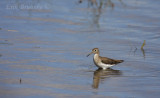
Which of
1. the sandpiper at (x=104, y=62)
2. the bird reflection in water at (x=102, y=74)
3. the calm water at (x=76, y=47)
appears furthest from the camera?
the sandpiper at (x=104, y=62)

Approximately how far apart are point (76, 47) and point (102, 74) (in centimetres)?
255

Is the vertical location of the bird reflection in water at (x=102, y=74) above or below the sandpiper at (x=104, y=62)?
below

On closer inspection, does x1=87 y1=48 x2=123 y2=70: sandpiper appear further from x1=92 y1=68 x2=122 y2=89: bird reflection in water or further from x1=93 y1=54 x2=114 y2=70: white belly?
x1=92 y1=68 x2=122 y2=89: bird reflection in water

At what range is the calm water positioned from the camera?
36.2ft

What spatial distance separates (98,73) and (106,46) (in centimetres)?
273

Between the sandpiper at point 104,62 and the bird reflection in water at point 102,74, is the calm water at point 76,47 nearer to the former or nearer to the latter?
the bird reflection in water at point 102,74

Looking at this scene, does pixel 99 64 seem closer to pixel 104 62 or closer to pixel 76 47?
pixel 104 62

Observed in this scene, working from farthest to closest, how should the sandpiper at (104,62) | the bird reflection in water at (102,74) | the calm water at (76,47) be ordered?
the sandpiper at (104,62), the bird reflection in water at (102,74), the calm water at (76,47)

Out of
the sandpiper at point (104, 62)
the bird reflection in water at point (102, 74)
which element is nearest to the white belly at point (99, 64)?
the sandpiper at point (104, 62)

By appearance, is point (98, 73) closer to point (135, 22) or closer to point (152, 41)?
point (152, 41)

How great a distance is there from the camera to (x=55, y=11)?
67.3ft

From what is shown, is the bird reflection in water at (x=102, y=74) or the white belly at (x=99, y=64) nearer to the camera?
the bird reflection in water at (x=102, y=74)

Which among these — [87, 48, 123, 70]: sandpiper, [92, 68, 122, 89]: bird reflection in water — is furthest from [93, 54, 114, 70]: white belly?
[92, 68, 122, 89]: bird reflection in water

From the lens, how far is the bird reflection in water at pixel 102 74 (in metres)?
11.8
